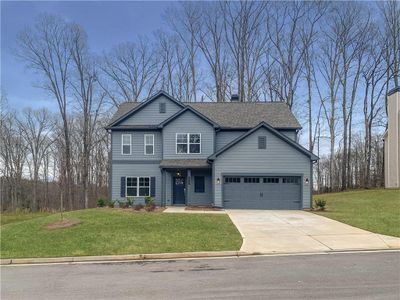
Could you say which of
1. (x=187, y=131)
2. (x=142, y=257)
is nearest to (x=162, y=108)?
(x=187, y=131)

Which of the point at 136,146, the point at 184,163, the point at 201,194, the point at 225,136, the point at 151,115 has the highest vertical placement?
the point at 151,115

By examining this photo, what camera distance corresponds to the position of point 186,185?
28578 mm

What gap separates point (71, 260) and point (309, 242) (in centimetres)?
754

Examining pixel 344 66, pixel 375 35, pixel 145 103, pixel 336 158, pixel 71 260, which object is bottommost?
pixel 71 260

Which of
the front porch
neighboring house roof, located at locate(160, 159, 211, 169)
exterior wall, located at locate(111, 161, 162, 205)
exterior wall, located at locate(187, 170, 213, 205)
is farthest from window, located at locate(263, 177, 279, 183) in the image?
exterior wall, located at locate(111, 161, 162, 205)

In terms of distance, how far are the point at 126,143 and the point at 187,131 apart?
440 centimetres

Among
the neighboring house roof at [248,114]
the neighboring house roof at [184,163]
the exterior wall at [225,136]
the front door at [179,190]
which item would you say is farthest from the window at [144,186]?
the neighboring house roof at [248,114]

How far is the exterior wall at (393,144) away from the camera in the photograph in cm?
3631

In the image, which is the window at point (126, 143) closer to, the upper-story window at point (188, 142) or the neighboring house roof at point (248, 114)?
the upper-story window at point (188, 142)

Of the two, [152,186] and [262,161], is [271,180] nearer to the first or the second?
[262,161]

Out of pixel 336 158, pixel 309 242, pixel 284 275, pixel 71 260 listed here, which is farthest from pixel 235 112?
pixel 336 158

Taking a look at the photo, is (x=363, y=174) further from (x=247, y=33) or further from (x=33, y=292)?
(x=33, y=292)

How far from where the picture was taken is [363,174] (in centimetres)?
4831

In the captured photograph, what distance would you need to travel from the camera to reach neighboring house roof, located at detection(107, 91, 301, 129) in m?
29.5
